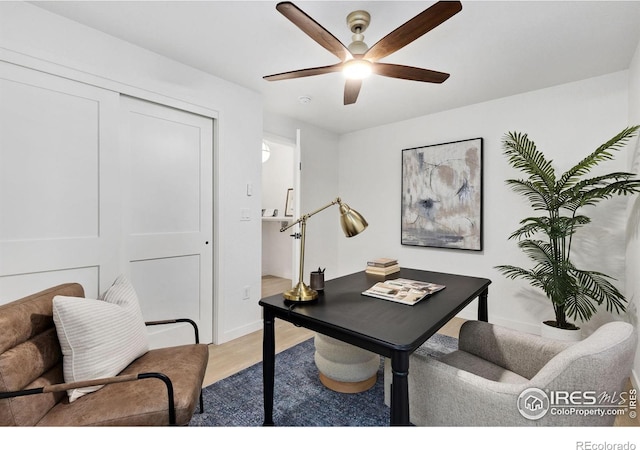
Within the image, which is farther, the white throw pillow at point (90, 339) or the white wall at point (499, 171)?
the white wall at point (499, 171)

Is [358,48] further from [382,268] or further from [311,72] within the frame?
[382,268]

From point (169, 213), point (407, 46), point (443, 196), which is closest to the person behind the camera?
point (407, 46)

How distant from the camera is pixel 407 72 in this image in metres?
1.84

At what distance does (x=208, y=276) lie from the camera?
2752 mm

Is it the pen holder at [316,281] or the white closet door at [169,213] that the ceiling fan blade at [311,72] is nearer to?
the white closet door at [169,213]

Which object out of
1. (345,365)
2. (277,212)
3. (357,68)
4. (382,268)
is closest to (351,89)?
(357,68)

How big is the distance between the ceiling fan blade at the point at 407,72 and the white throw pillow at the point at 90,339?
1860mm

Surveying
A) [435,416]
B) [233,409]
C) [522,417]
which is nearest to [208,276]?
[233,409]

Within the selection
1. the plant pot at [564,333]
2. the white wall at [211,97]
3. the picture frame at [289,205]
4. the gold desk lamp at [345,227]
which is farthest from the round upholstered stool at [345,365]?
the picture frame at [289,205]

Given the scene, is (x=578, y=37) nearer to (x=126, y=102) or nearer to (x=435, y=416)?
(x=435, y=416)

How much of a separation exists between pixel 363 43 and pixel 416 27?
1.19 feet

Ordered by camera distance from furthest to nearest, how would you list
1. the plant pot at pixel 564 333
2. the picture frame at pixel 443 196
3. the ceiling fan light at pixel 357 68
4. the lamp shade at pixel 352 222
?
the picture frame at pixel 443 196 → the plant pot at pixel 564 333 → the ceiling fan light at pixel 357 68 → the lamp shade at pixel 352 222

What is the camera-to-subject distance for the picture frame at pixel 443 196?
331cm

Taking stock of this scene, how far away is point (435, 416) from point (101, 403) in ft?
4.35
